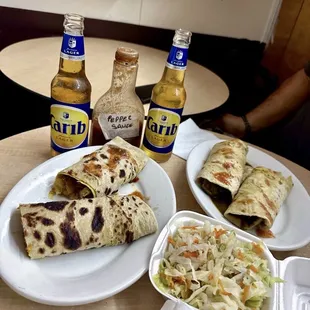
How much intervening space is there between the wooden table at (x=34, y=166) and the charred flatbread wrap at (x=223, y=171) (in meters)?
0.07

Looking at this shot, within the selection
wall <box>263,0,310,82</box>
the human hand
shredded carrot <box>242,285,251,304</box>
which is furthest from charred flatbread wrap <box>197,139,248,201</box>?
wall <box>263,0,310,82</box>

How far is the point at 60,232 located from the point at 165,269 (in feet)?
0.76

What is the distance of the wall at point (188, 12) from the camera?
226 centimetres

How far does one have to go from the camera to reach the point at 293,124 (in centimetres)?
204

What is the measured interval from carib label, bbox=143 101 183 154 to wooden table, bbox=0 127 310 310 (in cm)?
9

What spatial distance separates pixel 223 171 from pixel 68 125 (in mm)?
476

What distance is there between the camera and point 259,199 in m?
0.96

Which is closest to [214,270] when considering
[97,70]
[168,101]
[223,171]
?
[223,171]

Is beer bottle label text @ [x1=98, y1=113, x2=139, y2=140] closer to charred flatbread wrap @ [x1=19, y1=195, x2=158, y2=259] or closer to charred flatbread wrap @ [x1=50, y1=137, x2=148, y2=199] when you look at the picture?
charred flatbread wrap @ [x1=50, y1=137, x2=148, y2=199]

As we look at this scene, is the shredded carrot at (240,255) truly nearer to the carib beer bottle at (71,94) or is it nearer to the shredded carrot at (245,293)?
the shredded carrot at (245,293)

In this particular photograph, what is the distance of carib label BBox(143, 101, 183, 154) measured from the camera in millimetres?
989

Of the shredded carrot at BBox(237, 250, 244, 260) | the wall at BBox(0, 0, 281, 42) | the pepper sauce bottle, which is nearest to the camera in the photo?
the shredded carrot at BBox(237, 250, 244, 260)

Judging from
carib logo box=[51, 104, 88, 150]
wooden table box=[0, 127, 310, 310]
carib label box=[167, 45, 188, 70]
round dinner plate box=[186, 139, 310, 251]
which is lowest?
wooden table box=[0, 127, 310, 310]

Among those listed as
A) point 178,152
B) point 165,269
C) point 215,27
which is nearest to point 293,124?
point 215,27
